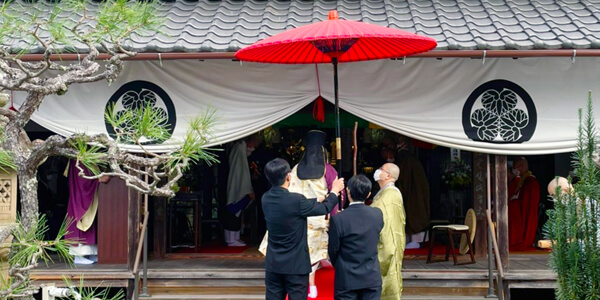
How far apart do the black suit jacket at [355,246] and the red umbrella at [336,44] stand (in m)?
0.86

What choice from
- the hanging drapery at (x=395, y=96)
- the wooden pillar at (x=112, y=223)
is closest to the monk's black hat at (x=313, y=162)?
the hanging drapery at (x=395, y=96)

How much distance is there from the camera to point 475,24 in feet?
26.3

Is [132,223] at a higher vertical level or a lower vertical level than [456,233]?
higher

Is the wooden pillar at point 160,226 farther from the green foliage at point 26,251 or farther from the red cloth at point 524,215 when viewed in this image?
the green foliage at point 26,251

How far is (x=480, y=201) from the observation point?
978 centimetres

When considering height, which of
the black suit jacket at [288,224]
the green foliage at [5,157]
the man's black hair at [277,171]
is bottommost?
the black suit jacket at [288,224]

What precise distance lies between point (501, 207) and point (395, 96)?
1.87m

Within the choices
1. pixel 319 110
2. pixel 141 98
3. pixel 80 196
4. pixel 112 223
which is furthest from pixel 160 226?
pixel 319 110

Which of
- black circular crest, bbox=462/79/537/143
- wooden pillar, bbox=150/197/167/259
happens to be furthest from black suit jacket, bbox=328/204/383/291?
wooden pillar, bbox=150/197/167/259

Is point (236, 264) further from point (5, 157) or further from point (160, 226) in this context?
point (5, 157)

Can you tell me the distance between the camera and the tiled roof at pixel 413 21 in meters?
7.45

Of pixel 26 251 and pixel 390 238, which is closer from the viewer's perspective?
pixel 26 251

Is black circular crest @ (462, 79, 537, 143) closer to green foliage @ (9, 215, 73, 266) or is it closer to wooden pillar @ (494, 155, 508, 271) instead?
wooden pillar @ (494, 155, 508, 271)

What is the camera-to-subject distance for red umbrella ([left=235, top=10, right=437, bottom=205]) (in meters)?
5.83
